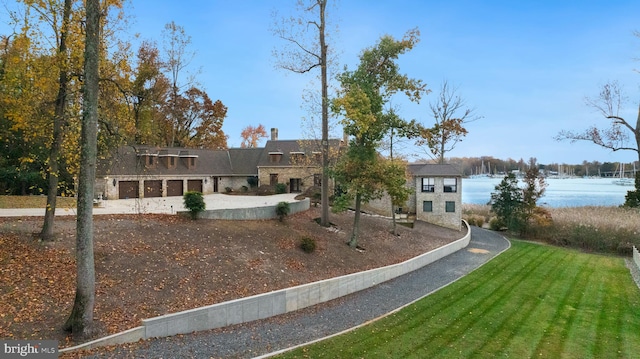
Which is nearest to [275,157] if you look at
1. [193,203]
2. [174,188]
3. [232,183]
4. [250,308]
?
[232,183]

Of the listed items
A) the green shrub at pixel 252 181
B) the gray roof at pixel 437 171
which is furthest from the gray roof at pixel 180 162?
the gray roof at pixel 437 171

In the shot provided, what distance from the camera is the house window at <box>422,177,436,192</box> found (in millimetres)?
30708

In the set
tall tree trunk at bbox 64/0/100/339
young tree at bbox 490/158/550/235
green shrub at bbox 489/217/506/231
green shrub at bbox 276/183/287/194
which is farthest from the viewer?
green shrub at bbox 276/183/287/194

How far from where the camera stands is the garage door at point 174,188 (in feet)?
104

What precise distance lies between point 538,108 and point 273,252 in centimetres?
2261

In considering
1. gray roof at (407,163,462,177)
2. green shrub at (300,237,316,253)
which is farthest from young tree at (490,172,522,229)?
green shrub at (300,237,316,253)

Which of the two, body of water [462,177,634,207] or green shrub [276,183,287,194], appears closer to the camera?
green shrub [276,183,287,194]

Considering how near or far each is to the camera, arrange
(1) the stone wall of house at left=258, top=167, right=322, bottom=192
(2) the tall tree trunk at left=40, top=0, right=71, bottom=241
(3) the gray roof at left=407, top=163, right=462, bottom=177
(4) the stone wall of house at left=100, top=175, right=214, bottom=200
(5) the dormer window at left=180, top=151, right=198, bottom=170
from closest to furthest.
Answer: (2) the tall tree trunk at left=40, top=0, right=71, bottom=241
(4) the stone wall of house at left=100, top=175, right=214, bottom=200
(3) the gray roof at left=407, top=163, right=462, bottom=177
(5) the dormer window at left=180, top=151, right=198, bottom=170
(1) the stone wall of house at left=258, top=167, right=322, bottom=192

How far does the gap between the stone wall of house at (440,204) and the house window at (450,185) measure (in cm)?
15

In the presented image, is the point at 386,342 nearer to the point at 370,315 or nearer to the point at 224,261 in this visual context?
the point at 370,315

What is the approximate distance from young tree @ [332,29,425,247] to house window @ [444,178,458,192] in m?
12.7

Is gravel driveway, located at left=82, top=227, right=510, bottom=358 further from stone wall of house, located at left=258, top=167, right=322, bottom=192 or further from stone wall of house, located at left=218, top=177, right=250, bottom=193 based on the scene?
stone wall of house, located at left=218, top=177, right=250, bottom=193

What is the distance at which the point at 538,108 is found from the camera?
26844 millimetres

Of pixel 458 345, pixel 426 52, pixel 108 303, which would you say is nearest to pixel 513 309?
pixel 458 345
